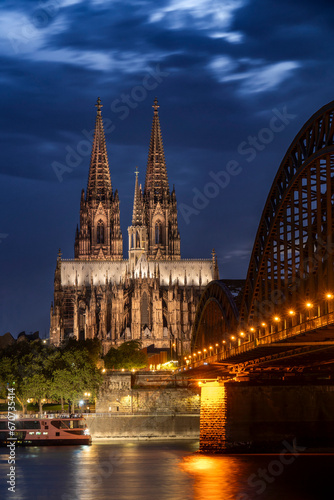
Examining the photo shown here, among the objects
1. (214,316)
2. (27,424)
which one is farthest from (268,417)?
(27,424)

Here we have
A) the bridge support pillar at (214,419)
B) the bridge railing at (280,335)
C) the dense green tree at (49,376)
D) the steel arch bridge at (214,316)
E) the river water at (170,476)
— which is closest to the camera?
the bridge railing at (280,335)

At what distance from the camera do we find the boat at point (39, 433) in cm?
11569

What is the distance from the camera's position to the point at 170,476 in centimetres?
7644

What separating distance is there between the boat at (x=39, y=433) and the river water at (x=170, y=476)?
17319mm

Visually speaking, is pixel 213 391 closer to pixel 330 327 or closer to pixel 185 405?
pixel 185 405

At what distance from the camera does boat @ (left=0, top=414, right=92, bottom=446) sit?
115688 mm

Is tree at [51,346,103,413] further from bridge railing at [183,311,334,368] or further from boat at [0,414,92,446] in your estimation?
bridge railing at [183,311,334,368]

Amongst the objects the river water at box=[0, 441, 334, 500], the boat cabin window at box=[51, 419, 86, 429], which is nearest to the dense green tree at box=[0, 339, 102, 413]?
the boat cabin window at box=[51, 419, 86, 429]

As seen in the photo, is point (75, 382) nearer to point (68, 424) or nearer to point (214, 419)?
point (68, 424)

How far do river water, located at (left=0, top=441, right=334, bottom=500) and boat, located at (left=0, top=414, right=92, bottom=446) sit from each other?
1732 centimetres

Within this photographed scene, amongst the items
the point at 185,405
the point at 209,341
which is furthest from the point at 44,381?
the point at 209,341

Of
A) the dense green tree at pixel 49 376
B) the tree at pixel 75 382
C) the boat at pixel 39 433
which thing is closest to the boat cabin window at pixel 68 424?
the boat at pixel 39 433

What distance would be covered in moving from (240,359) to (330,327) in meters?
26.9

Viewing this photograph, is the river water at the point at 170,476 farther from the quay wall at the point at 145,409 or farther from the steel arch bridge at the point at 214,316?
the quay wall at the point at 145,409
